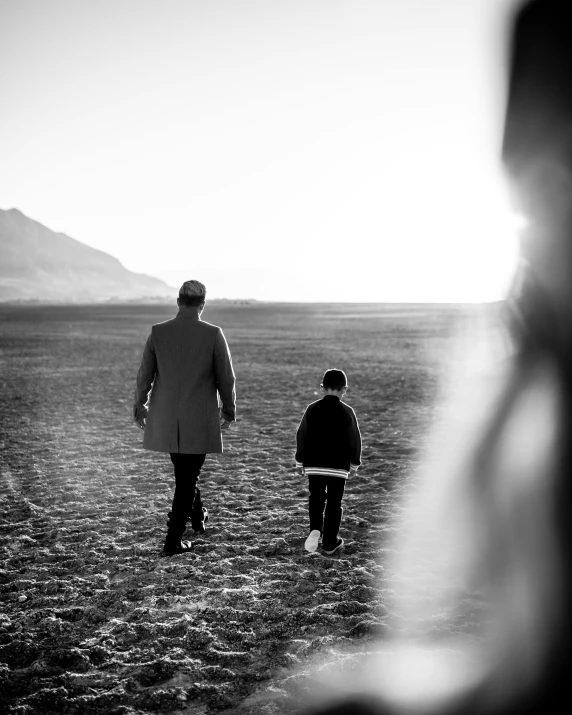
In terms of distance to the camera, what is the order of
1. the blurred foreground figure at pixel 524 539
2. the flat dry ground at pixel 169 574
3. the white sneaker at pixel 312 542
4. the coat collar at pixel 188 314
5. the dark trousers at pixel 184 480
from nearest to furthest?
the blurred foreground figure at pixel 524 539
the flat dry ground at pixel 169 574
the coat collar at pixel 188 314
the dark trousers at pixel 184 480
the white sneaker at pixel 312 542

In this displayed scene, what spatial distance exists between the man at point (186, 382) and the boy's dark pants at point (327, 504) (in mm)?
833

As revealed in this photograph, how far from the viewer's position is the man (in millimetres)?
4203

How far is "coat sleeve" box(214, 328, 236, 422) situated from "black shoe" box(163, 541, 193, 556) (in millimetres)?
1121

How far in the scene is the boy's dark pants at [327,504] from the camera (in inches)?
171

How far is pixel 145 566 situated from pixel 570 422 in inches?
126

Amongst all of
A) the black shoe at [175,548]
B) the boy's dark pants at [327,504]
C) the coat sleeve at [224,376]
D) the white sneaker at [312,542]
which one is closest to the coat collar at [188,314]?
the coat sleeve at [224,376]

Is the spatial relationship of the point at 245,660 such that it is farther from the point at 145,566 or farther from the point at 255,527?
the point at 255,527

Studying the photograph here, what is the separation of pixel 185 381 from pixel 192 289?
683 mm

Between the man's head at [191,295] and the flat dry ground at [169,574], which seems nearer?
the flat dry ground at [169,574]

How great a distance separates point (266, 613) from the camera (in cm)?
361

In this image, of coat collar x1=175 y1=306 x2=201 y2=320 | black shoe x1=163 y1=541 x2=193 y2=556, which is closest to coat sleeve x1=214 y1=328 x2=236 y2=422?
coat collar x1=175 y1=306 x2=201 y2=320

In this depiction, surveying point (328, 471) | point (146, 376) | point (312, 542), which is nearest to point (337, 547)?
point (312, 542)

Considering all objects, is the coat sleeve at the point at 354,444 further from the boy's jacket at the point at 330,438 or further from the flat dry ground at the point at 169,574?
the flat dry ground at the point at 169,574

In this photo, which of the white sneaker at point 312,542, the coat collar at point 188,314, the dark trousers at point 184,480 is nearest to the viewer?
the coat collar at point 188,314
